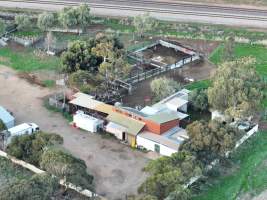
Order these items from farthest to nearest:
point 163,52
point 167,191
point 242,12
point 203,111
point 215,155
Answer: point 242,12 → point 163,52 → point 203,111 → point 215,155 → point 167,191

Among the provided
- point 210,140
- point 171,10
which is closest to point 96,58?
point 210,140

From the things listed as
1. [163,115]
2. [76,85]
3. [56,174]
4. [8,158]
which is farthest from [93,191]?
[76,85]

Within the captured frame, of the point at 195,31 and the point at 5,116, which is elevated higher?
the point at 195,31

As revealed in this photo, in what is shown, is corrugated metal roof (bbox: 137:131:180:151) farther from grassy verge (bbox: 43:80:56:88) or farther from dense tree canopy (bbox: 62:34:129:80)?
grassy verge (bbox: 43:80:56:88)

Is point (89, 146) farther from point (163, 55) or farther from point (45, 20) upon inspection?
point (45, 20)

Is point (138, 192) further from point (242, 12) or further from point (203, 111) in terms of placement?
point (242, 12)

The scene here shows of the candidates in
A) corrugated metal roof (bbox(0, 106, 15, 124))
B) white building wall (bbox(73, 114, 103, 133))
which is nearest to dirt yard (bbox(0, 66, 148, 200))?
white building wall (bbox(73, 114, 103, 133))
